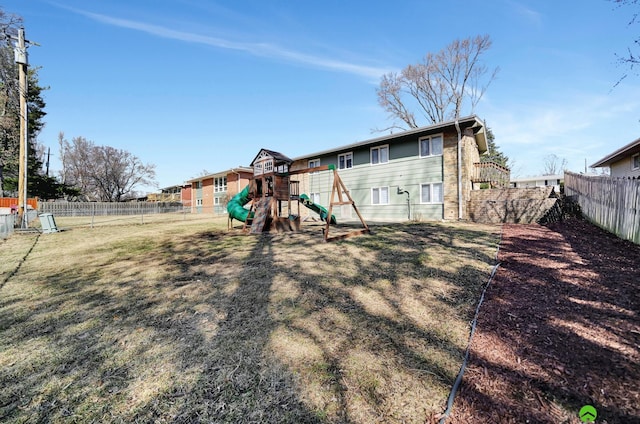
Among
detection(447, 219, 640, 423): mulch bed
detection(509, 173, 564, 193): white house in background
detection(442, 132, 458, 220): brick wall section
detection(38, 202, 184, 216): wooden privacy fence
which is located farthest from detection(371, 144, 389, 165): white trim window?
detection(509, 173, 564, 193): white house in background

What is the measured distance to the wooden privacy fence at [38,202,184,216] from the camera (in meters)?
29.4

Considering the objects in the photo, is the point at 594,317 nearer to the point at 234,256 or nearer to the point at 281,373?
the point at 281,373

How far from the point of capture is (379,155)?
60.9 feet

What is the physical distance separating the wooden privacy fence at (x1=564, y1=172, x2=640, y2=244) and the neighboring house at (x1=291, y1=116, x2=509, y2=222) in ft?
15.9

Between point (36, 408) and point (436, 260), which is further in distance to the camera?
point (436, 260)

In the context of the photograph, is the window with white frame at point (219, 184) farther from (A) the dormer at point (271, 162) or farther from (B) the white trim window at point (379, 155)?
(A) the dormer at point (271, 162)

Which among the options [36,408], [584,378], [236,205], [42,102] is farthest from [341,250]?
[42,102]

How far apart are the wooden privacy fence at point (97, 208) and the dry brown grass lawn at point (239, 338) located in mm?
26827

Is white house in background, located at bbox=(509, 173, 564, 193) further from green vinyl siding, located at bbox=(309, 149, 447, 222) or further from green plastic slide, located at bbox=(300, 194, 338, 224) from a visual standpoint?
green plastic slide, located at bbox=(300, 194, 338, 224)

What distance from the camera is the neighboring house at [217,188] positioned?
31.6 metres

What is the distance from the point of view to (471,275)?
16.8ft

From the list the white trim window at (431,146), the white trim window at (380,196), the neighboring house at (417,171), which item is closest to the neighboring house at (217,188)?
the neighboring house at (417,171)

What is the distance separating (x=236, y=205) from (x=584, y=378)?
43.6 ft

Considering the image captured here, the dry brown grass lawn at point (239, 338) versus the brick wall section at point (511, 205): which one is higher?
the brick wall section at point (511, 205)
